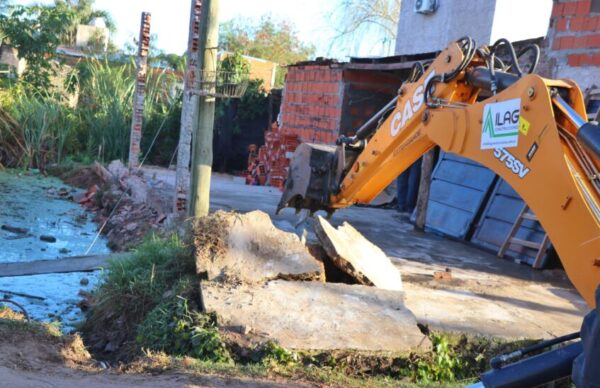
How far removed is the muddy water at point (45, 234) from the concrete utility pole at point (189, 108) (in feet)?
4.70

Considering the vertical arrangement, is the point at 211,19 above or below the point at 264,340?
above

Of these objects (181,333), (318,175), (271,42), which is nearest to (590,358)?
(181,333)

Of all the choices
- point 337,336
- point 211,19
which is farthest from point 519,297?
point 211,19

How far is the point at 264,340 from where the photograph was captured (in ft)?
17.6

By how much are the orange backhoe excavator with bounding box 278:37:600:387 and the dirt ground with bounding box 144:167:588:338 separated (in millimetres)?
1459

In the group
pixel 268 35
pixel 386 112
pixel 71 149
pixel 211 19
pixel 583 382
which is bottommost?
pixel 71 149

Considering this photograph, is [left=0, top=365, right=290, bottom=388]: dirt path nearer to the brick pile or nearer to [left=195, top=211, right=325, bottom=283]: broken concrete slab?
[left=195, top=211, right=325, bottom=283]: broken concrete slab

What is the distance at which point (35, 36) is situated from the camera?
20844 mm

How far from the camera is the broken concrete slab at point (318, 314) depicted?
547 centimetres

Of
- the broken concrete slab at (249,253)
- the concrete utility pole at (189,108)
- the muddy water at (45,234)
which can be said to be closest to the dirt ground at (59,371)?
the muddy water at (45,234)

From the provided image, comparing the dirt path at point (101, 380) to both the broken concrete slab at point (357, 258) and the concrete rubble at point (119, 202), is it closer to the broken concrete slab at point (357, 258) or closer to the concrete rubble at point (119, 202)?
the broken concrete slab at point (357, 258)

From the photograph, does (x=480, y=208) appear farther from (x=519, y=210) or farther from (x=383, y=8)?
(x=383, y=8)

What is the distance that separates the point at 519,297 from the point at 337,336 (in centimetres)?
288

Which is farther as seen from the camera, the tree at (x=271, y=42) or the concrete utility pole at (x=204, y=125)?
the tree at (x=271, y=42)
